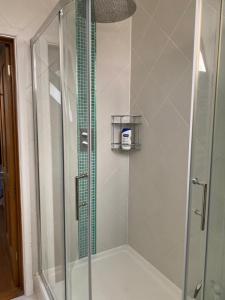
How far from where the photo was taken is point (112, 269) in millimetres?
2109

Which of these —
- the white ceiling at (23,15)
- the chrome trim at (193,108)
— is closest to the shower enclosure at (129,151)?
the chrome trim at (193,108)

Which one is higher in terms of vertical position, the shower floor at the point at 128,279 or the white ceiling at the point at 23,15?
the white ceiling at the point at 23,15

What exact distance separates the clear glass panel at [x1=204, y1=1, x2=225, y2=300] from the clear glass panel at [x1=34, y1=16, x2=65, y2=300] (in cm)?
81

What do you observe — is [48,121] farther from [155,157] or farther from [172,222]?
[172,222]

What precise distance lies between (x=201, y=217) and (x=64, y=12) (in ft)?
3.93

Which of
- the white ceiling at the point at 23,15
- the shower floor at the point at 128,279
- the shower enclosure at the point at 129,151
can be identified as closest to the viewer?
the shower enclosure at the point at 129,151

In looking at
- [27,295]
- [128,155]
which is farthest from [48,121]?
[27,295]

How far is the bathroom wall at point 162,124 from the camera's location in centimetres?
169

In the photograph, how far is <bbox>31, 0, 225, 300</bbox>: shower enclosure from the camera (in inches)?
37.1

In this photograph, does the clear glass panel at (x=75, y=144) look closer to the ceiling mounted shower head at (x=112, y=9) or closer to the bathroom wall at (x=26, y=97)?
the ceiling mounted shower head at (x=112, y=9)

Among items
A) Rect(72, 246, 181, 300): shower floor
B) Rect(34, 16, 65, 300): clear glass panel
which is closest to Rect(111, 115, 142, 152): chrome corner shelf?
Rect(34, 16, 65, 300): clear glass panel

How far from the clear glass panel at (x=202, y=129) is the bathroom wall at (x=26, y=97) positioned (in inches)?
48.7

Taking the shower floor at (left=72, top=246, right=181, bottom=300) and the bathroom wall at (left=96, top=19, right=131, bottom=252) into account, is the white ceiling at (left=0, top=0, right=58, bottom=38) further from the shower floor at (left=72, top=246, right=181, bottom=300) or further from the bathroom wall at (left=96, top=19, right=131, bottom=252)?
the shower floor at (left=72, top=246, right=181, bottom=300)

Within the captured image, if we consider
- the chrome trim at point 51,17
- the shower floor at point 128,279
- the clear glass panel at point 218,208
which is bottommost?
the shower floor at point 128,279
